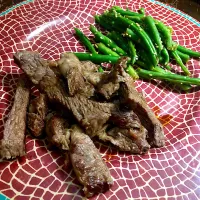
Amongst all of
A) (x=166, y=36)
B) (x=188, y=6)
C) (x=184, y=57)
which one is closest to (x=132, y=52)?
(x=166, y=36)

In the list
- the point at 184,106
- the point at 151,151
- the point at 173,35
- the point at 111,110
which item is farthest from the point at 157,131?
the point at 173,35

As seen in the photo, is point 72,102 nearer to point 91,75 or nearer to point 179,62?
point 91,75

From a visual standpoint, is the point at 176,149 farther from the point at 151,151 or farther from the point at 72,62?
the point at 72,62

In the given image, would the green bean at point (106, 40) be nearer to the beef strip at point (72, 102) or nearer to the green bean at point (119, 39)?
the green bean at point (119, 39)

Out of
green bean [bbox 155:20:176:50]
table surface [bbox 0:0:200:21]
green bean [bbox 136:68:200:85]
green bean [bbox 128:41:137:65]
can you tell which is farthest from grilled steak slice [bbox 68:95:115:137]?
table surface [bbox 0:0:200:21]

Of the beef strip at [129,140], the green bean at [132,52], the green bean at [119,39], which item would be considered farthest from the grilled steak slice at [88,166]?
the green bean at [119,39]

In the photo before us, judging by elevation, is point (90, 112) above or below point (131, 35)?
below
